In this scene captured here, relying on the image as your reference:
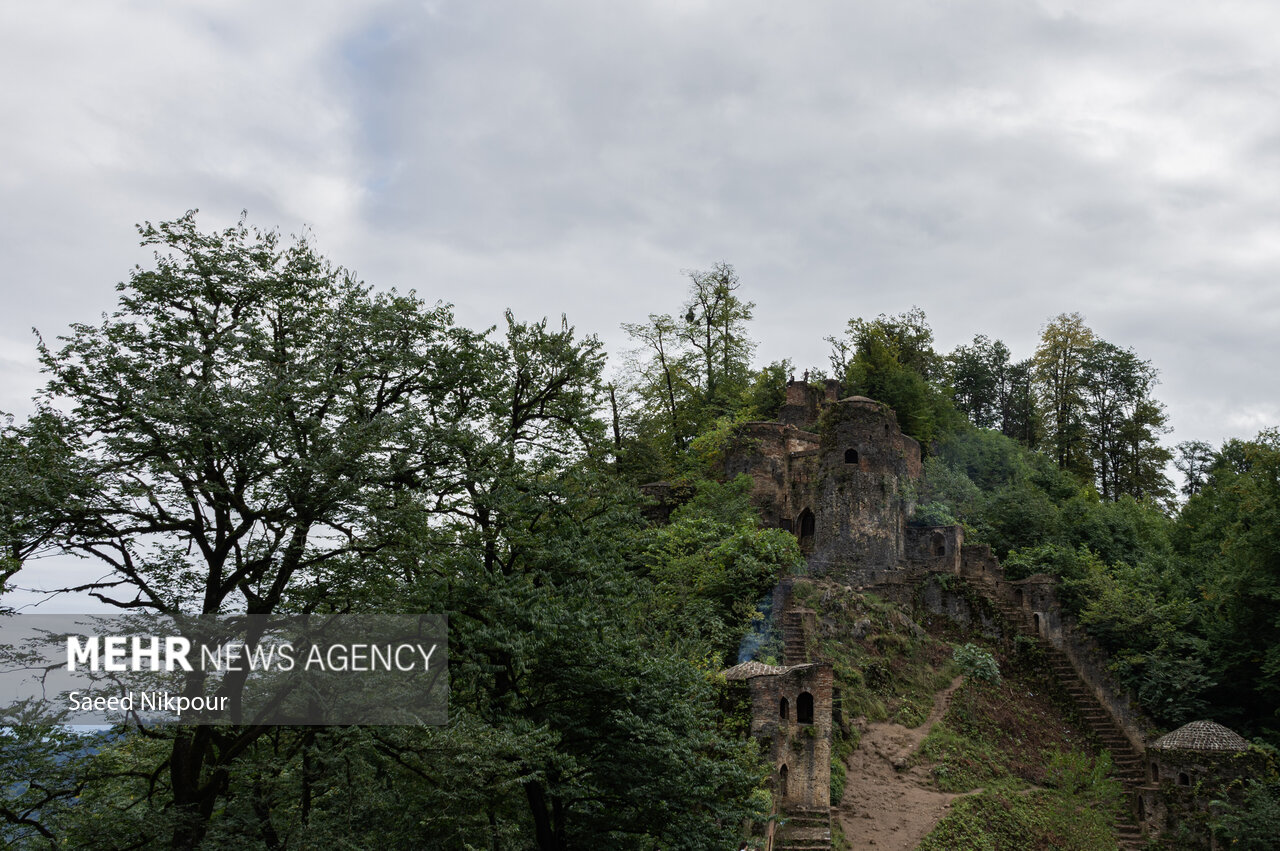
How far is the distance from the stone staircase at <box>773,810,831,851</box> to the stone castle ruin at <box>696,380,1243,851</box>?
0.07 ft

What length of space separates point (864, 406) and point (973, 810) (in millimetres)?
14737

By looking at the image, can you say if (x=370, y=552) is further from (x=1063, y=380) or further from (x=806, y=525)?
(x=1063, y=380)

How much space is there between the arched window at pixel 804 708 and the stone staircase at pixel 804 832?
1.74m

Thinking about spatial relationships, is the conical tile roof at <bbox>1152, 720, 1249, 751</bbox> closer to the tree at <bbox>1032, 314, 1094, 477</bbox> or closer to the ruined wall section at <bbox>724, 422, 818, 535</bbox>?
the ruined wall section at <bbox>724, 422, 818, 535</bbox>

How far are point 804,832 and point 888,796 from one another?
2.88 m

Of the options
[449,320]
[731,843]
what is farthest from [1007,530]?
[449,320]

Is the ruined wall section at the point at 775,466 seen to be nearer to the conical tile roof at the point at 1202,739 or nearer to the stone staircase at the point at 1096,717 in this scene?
the stone staircase at the point at 1096,717

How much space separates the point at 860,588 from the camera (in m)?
28.5

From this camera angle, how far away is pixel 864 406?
104 ft

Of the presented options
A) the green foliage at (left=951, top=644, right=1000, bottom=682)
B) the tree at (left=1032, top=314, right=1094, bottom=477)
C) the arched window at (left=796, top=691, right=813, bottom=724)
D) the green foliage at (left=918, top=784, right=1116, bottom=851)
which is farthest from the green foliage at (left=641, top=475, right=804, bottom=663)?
the tree at (left=1032, top=314, right=1094, bottom=477)

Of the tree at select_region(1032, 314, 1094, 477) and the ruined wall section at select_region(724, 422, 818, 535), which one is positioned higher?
the tree at select_region(1032, 314, 1094, 477)

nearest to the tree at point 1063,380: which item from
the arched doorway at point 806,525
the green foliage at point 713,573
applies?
the arched doorway at point 806,525

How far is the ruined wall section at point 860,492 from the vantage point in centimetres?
2992

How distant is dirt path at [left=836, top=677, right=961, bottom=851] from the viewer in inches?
736
